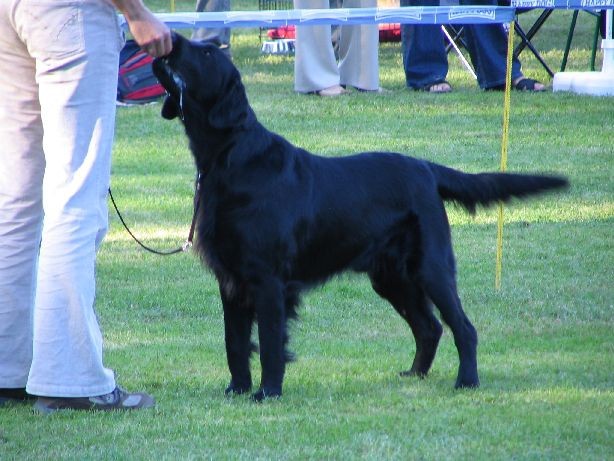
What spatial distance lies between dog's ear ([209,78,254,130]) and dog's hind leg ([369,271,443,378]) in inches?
36.4

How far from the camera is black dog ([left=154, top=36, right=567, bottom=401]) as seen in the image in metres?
4.13

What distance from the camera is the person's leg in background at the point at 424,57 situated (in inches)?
443

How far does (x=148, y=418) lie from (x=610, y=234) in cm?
421

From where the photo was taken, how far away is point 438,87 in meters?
11.6

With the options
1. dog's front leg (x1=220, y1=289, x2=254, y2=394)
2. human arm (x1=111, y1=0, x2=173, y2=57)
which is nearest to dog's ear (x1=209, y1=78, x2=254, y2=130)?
human arm (x1=111, y1=0, x2=173, y2=57)

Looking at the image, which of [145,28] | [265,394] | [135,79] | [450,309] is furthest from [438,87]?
[145,28]

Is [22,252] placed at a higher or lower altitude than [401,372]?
higher

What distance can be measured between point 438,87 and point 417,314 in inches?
282

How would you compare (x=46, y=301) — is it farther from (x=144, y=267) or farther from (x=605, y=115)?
(x=605, y=115)

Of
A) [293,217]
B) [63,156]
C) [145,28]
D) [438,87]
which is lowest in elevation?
[438,87]

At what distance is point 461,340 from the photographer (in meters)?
4.43

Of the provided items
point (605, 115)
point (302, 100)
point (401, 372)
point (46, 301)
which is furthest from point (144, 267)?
point (605, 115)

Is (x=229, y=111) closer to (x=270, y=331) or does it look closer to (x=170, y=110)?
(x=170, y=110)

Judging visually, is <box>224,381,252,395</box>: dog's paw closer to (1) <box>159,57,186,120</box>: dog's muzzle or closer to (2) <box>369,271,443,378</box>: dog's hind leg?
(2) <box>369,271,443,378</box>: dog's hind leg
